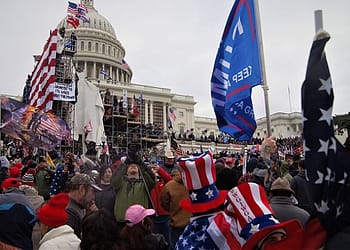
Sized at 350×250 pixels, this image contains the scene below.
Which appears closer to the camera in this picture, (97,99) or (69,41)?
(97,99)

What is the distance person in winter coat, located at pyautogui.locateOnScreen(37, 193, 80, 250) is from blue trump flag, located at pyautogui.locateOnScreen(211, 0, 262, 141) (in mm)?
2037

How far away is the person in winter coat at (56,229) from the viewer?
8.93 ft

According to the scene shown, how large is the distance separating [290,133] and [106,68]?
4006 cm

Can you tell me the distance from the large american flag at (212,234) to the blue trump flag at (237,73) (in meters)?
1.71

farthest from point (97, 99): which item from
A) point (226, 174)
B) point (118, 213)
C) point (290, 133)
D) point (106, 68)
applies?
point (290, 133)

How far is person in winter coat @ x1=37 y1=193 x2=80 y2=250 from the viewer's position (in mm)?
2723

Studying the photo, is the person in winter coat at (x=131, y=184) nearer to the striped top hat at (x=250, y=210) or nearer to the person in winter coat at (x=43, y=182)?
the person in winter coat at (x=43, y=182)

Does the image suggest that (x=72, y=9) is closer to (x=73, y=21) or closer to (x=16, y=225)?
(x=73, y=21)

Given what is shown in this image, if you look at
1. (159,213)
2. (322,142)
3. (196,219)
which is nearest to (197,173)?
(196,219)

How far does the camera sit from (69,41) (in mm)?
23000

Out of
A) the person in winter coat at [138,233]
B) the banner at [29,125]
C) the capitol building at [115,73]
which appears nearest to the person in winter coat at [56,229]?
the person in winter coat at [138,233]

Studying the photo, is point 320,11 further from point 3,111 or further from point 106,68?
point 106,68

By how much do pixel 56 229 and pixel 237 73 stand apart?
9.11 ft

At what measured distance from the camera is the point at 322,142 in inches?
56.7
